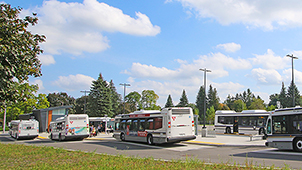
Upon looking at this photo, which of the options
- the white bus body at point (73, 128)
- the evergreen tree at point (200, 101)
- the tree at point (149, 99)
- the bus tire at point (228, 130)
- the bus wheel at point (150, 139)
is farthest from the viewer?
the evergreen tree at point (200, 101)

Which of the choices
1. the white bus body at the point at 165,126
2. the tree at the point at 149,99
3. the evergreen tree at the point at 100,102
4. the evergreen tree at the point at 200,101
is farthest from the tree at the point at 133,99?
the white bus body at the point at 165,126

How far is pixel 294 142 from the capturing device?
14750 millimetres

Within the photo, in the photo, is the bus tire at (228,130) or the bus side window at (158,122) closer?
the bus side window at (158,122)

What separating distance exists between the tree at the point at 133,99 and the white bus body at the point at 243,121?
5620 cm

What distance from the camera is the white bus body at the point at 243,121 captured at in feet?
96.3

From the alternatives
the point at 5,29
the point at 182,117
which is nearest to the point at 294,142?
the point at 182,117

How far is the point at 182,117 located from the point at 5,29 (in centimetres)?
1370

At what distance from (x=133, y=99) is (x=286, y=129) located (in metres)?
76.3

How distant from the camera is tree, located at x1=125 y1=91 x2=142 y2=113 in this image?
89312mm

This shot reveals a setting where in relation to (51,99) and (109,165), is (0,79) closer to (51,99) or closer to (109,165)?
(109,165)

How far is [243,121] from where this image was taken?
3120 centimetres

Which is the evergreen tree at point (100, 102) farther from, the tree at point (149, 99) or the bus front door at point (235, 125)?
the bus front door at point (235, 125)

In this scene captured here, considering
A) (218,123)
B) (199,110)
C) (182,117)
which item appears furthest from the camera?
(199,110)

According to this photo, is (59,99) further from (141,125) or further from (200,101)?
(141,125)
